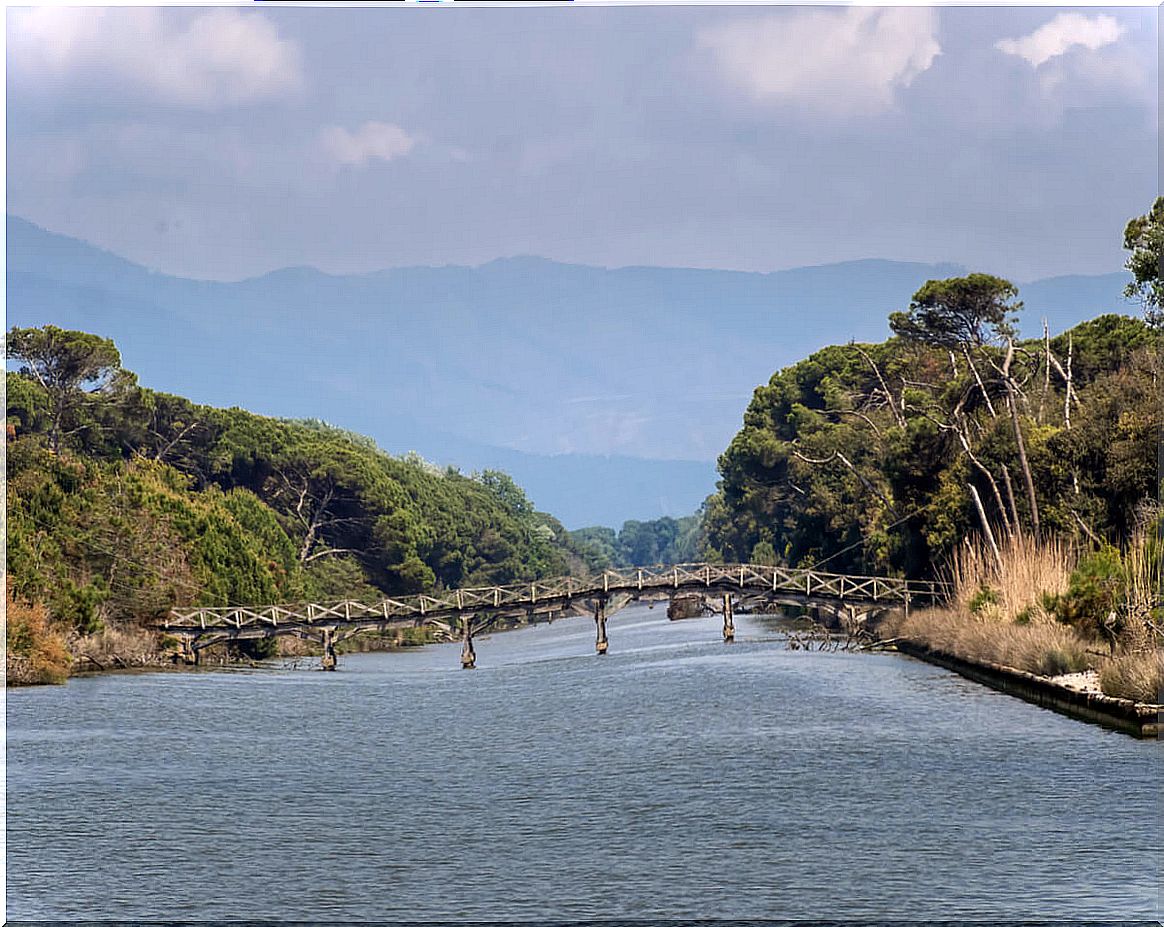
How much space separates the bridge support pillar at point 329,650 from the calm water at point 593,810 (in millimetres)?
18841

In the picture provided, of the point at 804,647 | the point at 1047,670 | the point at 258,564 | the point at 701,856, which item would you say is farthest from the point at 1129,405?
the point at 258,564

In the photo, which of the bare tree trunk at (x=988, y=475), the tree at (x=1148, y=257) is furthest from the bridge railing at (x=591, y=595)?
the tree at (x=1148, y=257)

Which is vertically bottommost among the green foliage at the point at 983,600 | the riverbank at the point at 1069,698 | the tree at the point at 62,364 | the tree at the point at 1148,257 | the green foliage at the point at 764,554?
the riverbank at the point at 1069,698

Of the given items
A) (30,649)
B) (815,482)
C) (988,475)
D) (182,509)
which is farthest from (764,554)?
(30,649)

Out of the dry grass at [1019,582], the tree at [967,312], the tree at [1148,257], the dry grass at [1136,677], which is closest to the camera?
the dry grass at [1136,677]

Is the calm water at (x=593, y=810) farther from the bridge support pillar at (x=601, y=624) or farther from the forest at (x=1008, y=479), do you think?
the bridge support pillar at (x=601, y=624)

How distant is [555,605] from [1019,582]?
22919mm

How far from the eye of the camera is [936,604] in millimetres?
49094

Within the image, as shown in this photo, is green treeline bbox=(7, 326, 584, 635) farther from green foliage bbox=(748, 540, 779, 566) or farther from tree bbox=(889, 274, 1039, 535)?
tree bbox=(889, 274, 1039, 535)

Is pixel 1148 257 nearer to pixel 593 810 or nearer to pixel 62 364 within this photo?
pixel 593 810

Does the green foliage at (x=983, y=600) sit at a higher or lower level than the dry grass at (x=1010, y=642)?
higher

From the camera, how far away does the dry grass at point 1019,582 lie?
32188 millimetres

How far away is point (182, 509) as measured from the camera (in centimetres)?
5556

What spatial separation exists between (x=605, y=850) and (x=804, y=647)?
3475cm
